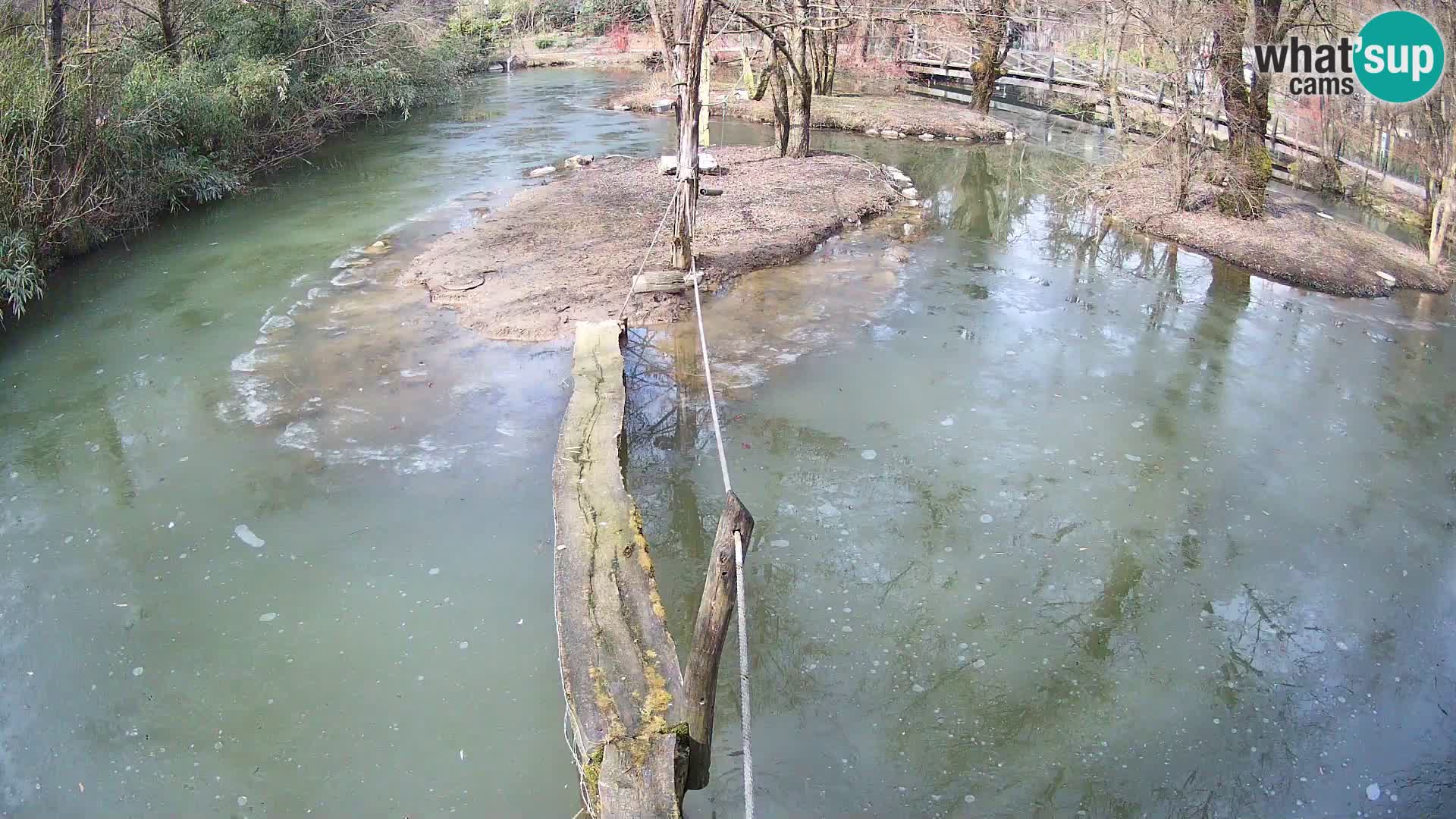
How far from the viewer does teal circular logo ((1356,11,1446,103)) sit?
8.97m

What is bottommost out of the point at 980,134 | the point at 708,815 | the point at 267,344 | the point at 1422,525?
the point at 708,815

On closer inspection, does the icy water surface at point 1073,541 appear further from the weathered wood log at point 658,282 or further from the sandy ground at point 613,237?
the sandy ground at point 613,237

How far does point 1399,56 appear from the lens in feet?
31.2

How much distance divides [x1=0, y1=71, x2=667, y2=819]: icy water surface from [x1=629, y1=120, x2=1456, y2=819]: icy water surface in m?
0.84

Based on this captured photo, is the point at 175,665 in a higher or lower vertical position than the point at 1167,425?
lower

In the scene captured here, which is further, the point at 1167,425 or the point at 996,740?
the point at 1167,425

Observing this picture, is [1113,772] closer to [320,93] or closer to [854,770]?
[854,770]

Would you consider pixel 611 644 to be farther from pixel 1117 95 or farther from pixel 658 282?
pixel 1117 95

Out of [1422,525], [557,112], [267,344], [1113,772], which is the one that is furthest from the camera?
[557,112]

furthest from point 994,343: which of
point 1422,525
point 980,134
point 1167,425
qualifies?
point 980,134

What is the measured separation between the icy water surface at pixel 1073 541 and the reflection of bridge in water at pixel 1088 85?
11.0 feet

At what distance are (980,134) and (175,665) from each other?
14812 millimetres

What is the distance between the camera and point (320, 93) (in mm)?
Answer: 15336

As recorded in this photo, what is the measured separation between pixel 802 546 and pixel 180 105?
9.94 m
